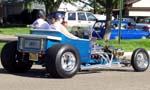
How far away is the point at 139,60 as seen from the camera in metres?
13.9

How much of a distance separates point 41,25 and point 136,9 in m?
45.4

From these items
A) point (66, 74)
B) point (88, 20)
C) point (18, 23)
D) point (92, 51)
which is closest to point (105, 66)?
point (92, 51)

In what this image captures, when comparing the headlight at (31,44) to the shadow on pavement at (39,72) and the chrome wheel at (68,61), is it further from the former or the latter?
the shadow on pavement at (39,72)

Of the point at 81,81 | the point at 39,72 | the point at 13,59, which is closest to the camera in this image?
the point at 81,81

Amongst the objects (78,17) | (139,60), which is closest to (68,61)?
(139,60)

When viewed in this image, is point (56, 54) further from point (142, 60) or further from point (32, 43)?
point (142, 60)

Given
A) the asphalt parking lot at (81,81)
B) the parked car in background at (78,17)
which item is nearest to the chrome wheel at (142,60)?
the asphalt parking lot at (81,81)

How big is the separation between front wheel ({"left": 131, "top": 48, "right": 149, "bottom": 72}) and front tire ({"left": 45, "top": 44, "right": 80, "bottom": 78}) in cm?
213

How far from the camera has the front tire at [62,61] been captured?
38.0ft

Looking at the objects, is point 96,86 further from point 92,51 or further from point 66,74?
point 92,51

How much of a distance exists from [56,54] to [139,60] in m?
3.19

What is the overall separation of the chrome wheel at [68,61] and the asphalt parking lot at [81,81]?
0.95 ft

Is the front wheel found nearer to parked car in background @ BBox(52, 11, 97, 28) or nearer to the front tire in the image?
the front tire

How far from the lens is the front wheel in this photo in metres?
13.7
